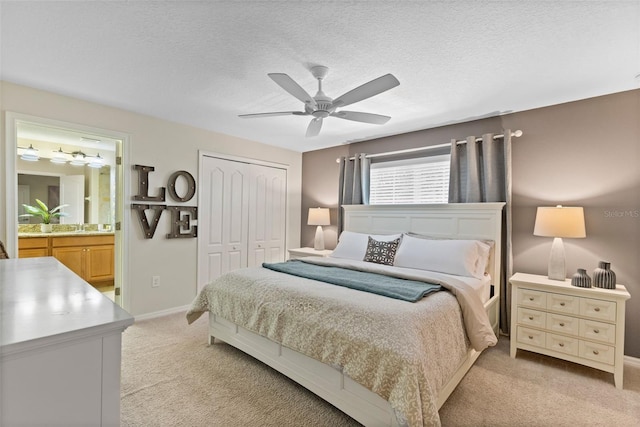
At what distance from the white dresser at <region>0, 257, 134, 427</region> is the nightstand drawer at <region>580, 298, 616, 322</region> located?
10.2ft

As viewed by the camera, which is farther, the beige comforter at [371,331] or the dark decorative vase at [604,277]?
the dark decorative vase at [604,277]

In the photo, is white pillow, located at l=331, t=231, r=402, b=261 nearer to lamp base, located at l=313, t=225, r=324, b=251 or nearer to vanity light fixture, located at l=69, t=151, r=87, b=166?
lamp base, located at l=313, t=225, r=324, b=251

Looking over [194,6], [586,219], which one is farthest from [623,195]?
[194,6]

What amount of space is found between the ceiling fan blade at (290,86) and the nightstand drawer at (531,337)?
A: 2.70m

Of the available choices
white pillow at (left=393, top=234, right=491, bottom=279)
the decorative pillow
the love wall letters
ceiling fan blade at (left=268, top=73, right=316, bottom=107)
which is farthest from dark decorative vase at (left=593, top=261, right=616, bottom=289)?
the love wall letters

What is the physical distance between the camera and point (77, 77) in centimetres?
255

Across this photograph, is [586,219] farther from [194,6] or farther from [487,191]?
[194,6]

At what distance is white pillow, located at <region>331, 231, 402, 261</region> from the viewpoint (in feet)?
12.0

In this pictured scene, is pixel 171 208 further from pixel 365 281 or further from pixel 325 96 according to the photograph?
pixel 365 281

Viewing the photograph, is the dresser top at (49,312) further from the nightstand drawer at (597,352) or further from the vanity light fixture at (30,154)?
the vanity light fixture at (30,154)

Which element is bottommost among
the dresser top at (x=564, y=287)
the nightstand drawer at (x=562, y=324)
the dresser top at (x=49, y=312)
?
the nightstand drawer at (x=562, y=324)

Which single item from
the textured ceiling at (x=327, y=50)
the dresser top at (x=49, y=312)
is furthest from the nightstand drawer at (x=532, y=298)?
the dresser top at (x=49, y=312)

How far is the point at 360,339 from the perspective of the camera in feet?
5.60

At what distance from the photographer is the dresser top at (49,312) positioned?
0.78 meters
